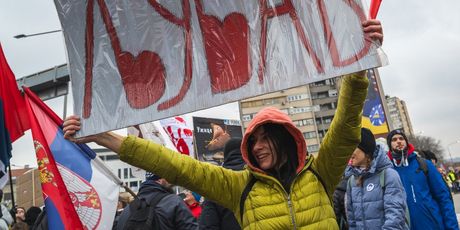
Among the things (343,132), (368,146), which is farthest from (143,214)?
(368,146)

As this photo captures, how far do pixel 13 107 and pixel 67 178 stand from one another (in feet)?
3.13

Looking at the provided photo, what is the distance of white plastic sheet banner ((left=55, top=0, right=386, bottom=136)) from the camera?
2152 millimetres

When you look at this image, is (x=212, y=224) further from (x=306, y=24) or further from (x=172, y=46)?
(x=306, y=24)

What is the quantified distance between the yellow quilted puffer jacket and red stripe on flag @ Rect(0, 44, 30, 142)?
74.5 inches

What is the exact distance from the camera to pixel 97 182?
332cm

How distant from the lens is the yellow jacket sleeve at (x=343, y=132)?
2025 millimetres

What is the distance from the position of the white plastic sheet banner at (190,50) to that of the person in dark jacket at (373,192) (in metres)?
1.66

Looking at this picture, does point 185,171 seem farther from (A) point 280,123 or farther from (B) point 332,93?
(B) point 332,93

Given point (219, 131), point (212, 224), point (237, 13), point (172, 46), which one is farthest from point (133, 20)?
point (219, 131)

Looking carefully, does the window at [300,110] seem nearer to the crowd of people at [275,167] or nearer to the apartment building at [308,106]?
the apartment building at [308,106]

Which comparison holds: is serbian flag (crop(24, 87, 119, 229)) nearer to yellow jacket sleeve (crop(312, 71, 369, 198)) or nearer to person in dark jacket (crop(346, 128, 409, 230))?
yellow jacket sleeve (crop(312, 71, 369, 198))

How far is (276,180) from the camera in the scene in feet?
7.09

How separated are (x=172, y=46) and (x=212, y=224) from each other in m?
1.39

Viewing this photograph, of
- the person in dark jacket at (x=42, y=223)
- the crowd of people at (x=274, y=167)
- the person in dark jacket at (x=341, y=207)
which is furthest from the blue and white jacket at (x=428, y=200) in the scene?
A: the person in dark jacket at (x=42, y=223)
